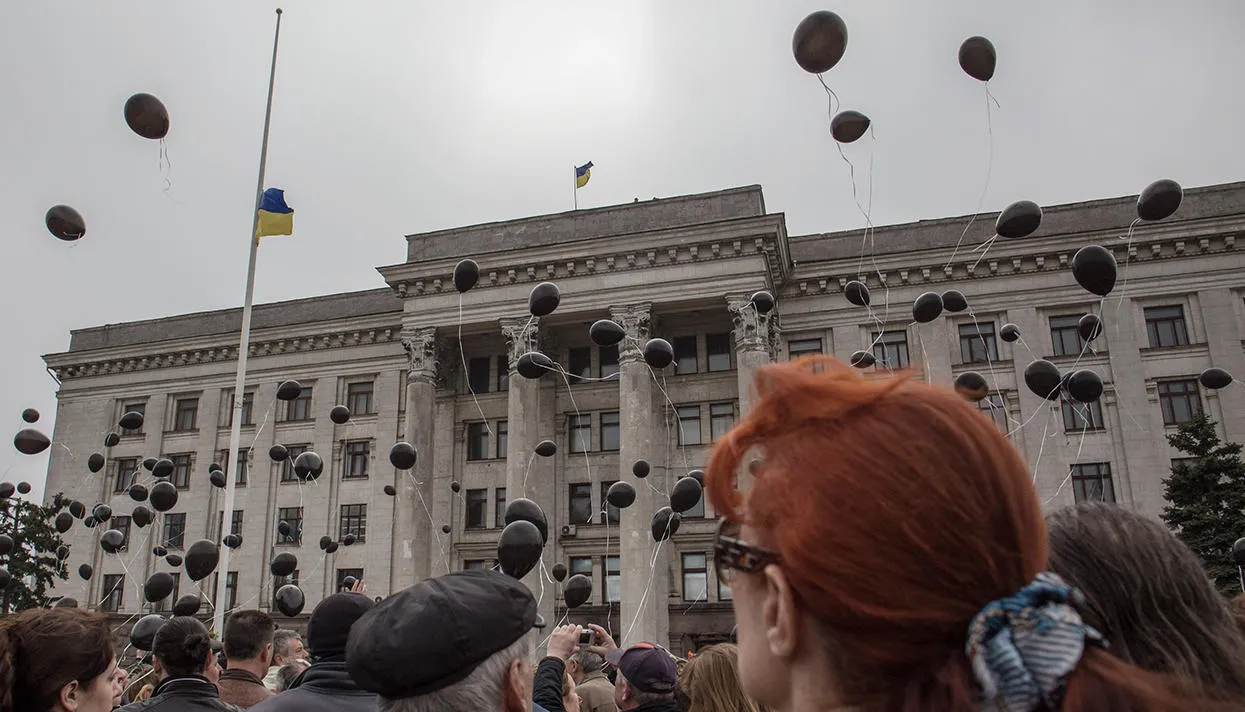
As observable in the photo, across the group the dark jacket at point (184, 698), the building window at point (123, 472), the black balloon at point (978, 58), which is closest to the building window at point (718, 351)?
the black balloon at point (978, 58)

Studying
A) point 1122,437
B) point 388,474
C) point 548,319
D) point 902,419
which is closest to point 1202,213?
point 1122,437

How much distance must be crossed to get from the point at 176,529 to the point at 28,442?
86.8 feet

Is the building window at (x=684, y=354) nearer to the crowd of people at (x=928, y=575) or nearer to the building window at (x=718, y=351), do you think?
the building window at (x=718, y=351)

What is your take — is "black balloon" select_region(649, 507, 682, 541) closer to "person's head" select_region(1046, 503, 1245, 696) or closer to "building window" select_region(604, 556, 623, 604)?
"person's head" select_region(1046, 503, 1245, 696)

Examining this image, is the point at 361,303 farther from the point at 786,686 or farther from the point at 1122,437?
the point at 786,686

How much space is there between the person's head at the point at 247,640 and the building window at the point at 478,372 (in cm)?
3126

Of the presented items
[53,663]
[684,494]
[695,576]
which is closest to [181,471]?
[695,576]

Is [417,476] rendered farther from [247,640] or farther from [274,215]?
[247,640]

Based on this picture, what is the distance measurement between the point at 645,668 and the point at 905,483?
144 inches

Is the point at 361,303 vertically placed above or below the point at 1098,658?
above

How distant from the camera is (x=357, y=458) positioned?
38000 mm

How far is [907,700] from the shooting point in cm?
126

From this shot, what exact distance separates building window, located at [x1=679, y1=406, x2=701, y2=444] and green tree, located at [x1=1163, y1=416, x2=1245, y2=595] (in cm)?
1522

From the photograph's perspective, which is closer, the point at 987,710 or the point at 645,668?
the point at 987,710
